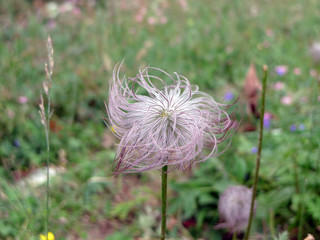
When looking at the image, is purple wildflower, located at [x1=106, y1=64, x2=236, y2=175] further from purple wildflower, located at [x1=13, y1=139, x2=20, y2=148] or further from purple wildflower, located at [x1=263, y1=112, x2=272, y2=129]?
purple wildflower, located at [x1=13, y1=139, x2=20, y2=148]

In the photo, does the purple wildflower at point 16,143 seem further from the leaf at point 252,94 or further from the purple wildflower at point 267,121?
the purple wildflower at point 267,121

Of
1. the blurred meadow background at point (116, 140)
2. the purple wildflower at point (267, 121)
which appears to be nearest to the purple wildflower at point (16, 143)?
the blurred meadow background at point (116, 140)

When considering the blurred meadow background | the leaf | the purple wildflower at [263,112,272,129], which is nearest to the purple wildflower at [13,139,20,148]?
the blurred meadow background

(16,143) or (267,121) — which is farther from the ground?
(267,121)

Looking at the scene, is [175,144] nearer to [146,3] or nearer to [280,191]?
[280,191]

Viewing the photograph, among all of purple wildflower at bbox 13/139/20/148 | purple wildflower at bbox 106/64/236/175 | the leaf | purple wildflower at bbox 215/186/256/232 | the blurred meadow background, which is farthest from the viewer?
purple wildflower at bbox 13/139/20/148

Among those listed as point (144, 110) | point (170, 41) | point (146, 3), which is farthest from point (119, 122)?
point (146, 3)

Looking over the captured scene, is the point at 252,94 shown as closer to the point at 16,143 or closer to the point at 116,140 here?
the point at 116,140

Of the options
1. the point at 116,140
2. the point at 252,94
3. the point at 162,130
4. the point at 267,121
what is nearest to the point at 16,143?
the point at 116,140
